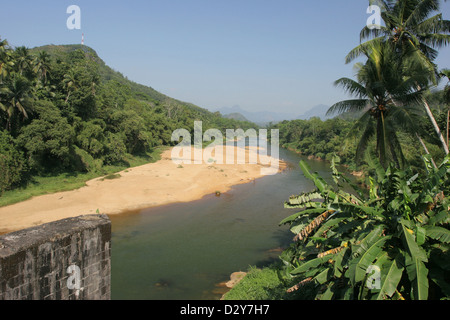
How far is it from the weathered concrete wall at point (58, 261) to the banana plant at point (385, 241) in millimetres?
3661

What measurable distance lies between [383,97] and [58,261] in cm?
1202

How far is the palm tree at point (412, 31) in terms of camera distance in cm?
1174

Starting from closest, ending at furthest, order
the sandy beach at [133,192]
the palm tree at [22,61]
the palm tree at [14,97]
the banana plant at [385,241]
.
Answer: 1. the banana plant at [385,241]
2. the sandy beach at [133,192]
3. the palm tree at [14,97]
4. the palm tree at [22,61]

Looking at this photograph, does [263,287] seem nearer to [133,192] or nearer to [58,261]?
[58,261]

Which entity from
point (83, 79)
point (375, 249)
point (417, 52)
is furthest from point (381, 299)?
point (83, 79)

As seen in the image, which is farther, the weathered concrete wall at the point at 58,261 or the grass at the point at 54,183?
the grass at the point at 54,183

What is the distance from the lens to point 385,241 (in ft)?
17.2

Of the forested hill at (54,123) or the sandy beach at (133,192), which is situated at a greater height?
the forested hill at (54,123)

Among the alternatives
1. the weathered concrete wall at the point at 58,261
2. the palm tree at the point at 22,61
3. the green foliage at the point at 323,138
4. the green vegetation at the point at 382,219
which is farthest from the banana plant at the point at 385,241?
the green foliage at the point at 323,138

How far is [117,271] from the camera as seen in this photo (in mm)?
11711

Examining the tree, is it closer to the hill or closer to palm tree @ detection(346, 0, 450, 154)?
palm tree @ detection(346, 0, 450, 154)

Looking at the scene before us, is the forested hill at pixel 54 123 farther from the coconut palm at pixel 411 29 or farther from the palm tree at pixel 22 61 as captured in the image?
the coconut palm at pixel 411 29

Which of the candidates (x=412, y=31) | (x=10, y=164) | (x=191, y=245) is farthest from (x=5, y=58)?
(x=412, y=31)

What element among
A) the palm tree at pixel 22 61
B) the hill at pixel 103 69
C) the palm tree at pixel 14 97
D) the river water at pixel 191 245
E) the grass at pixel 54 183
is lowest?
the river water at pixel 191 245
